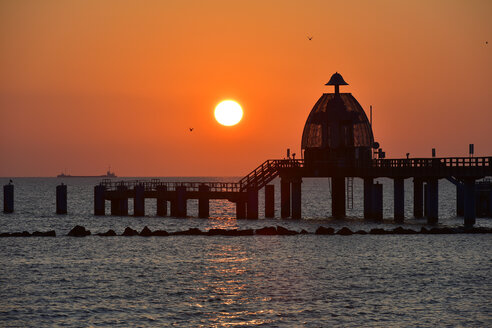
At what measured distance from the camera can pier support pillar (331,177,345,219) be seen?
8178 cm

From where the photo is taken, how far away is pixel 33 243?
59.8m

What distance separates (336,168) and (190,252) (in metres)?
26.0

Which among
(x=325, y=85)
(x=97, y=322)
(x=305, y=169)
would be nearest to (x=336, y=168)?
(x=305, y=169)

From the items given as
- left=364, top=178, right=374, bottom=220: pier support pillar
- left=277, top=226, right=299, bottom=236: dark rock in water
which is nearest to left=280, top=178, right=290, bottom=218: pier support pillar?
left=364, top=178, right=374, bottom=220: pier support pillar

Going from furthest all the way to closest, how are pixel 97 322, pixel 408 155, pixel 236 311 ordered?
pixel 408 155 → pixel 236 311 → pixel 97 322

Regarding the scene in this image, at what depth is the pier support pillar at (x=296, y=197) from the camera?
76.7 m

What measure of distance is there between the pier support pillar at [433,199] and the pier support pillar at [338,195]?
12708mm

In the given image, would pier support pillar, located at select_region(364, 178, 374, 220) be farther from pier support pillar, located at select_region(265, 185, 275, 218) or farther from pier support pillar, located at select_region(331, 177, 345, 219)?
pier support pillar, located at select_region(265, 185, 275, 218)

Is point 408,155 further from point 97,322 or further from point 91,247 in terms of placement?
point 97,322

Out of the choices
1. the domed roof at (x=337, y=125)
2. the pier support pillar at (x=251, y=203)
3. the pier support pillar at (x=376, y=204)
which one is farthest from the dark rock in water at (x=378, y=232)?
the domed roof at (x=337, y=125)

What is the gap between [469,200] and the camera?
65125 millimetres

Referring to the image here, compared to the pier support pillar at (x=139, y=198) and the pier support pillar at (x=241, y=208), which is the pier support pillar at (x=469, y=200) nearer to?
the pier support pillar at (x=241, y=208)

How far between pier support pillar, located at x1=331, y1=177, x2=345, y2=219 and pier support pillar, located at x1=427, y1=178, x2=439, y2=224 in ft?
41.7

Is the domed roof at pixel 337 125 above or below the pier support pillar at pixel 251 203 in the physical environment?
above
